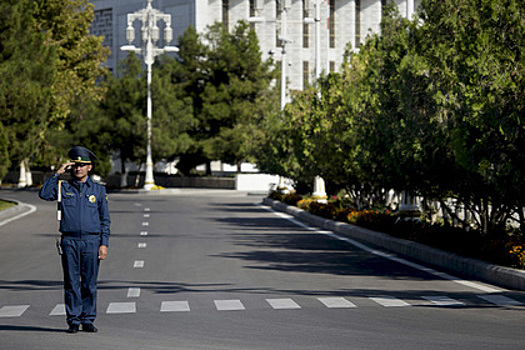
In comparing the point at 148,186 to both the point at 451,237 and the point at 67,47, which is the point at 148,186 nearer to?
the point at 67,47

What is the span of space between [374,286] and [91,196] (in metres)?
5.79

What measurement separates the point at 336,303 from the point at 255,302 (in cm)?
101

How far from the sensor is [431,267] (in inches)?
708

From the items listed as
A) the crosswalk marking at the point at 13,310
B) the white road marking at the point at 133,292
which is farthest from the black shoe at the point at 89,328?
the white road marking at the point at 133,292

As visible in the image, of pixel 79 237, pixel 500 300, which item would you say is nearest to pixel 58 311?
pixel 79 237

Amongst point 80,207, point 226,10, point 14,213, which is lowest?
point 14,213

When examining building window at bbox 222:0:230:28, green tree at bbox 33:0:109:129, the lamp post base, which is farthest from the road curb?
building window at bbox 222:0:230:28

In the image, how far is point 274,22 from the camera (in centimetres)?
9519

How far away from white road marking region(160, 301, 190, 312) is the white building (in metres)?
80.2

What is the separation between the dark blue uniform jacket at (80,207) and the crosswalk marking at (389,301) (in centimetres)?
404

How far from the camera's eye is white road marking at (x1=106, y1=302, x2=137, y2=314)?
12.6 metres

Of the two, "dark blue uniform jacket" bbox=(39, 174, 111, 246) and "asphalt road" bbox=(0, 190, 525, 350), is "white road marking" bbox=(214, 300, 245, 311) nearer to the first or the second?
"asphalt road" bbox=(0, 190, 525, 350)

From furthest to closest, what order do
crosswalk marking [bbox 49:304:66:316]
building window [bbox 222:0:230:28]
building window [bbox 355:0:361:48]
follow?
building window [bbox 355:0:361:48] < building window [bbox 222:0:230:28] < crosswalk marking [bbox 49:304:66:316]

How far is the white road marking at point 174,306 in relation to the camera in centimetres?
1269
